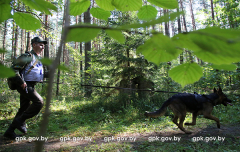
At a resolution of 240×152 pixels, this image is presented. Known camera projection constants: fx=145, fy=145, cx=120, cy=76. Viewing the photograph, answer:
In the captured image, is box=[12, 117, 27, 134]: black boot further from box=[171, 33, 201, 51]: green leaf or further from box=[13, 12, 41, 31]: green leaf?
box=[171, 33, 201, 51]: green leaf

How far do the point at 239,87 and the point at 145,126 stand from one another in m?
8.05

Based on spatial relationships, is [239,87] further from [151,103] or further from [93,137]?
[93,137]

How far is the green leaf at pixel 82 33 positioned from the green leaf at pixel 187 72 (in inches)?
15.8

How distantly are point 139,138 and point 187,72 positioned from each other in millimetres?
3796

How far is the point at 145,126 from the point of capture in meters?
5.05

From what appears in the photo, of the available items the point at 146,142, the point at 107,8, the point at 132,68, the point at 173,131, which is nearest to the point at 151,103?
the point at 132,68

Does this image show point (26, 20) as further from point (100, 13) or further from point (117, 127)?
point (117, 127)

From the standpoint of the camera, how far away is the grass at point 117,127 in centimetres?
340

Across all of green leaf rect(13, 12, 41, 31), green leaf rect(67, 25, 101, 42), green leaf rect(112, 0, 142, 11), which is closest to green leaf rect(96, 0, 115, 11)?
green leaf rect(112, 0, 142, 11)

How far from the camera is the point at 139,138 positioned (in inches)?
158

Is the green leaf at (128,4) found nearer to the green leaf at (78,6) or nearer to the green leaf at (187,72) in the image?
the green leaf at (78,6)

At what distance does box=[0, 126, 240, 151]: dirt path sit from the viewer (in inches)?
135

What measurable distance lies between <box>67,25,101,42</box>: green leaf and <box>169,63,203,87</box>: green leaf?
1.31ft

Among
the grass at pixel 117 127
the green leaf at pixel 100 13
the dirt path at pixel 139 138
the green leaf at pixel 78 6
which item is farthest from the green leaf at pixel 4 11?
the dirt path at pixel 139 138
